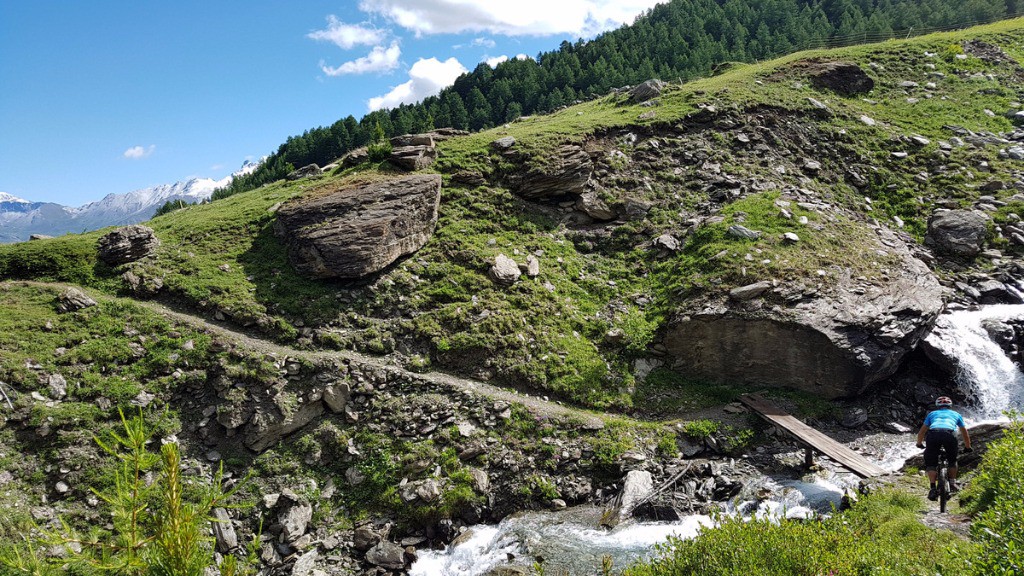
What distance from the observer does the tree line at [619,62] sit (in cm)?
7556

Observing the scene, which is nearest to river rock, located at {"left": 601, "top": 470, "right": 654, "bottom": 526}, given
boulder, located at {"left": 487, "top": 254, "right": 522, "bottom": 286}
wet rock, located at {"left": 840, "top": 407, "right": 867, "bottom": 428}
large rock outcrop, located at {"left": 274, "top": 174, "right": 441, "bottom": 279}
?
wet rock, located at {"left": 840, "top": 407, "right": 867, "bottom": 428}

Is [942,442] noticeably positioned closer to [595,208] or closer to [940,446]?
[940,446]

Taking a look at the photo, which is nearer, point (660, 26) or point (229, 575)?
point (229, 575)

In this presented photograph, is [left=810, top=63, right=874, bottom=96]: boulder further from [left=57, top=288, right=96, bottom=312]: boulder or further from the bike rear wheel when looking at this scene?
[left=57, top=288, right=96, bottom=312]: boulder

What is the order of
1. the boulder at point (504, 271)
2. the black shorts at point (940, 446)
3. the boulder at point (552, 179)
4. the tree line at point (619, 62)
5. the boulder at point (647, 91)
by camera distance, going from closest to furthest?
the black shorts at point (940, 446) < the boulder at point (504, 271) < the boulder at point (552, 179) < the boulder at point (647, 91) < the tree line at point (619, 62)

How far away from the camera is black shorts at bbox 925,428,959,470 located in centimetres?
1318

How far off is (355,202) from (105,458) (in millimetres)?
13564

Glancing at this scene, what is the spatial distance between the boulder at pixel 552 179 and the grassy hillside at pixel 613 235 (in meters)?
0.58

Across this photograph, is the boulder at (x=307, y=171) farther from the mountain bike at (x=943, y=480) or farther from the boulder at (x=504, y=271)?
the mountain bike at (x=943, y=480)

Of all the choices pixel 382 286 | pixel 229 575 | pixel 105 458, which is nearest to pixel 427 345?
pixel 382 286

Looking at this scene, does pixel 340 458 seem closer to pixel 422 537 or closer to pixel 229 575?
pixel 422 537

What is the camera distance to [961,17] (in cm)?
8162

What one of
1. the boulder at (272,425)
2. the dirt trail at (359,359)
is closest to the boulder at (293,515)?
the boulder at (272,425)

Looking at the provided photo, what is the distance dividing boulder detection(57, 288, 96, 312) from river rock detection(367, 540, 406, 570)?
14312 mm
